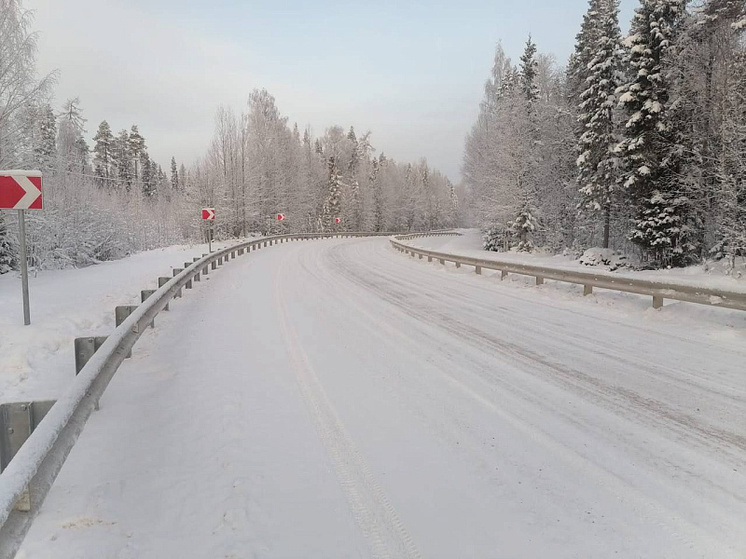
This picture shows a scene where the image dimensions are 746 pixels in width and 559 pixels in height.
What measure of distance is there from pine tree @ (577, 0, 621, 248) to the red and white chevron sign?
27.5 m

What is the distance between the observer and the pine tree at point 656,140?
22.8 m

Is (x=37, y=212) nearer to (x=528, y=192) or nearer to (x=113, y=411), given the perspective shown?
(x=113, y=411)

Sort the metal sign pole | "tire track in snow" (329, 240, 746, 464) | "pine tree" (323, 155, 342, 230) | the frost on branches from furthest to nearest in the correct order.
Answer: "pine tree" (323, 155, 342, 230) → the frost on branches → the metal sign pole → "tire track in snow" (329, 240, 746, 464)

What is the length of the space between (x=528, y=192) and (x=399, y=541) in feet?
109

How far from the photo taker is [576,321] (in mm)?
9312

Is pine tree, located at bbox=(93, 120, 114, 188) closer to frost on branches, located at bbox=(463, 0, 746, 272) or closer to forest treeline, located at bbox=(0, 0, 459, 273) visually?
forest treeline, located at bbox=(0, 0, 459, 273)

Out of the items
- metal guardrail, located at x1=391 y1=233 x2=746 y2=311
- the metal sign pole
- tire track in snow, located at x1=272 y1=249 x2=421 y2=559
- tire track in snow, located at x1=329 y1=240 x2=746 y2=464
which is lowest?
tire track in snow, located at x1=272 y1=249 x2=421 y2=559

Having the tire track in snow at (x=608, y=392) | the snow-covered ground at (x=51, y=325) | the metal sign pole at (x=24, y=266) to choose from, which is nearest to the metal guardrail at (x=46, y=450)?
the snow-covered ground at (x=51, y=325)

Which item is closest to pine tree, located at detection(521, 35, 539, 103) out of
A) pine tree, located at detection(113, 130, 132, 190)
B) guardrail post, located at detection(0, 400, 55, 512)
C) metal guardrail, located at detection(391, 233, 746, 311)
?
metal guardrail, located at detection(391, 233, 746, 311)

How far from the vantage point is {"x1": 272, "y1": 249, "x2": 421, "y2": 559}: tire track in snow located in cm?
296

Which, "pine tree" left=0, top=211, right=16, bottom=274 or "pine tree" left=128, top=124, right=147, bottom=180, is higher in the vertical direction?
"pine tree" left=128, top=124, right=147, bottom=180

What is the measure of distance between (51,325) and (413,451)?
277 inches

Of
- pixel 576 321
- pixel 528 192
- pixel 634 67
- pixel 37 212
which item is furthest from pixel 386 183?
pixel 576 321

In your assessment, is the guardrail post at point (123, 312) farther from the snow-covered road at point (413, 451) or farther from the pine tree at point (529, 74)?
the pine tree at point (529, 74)
